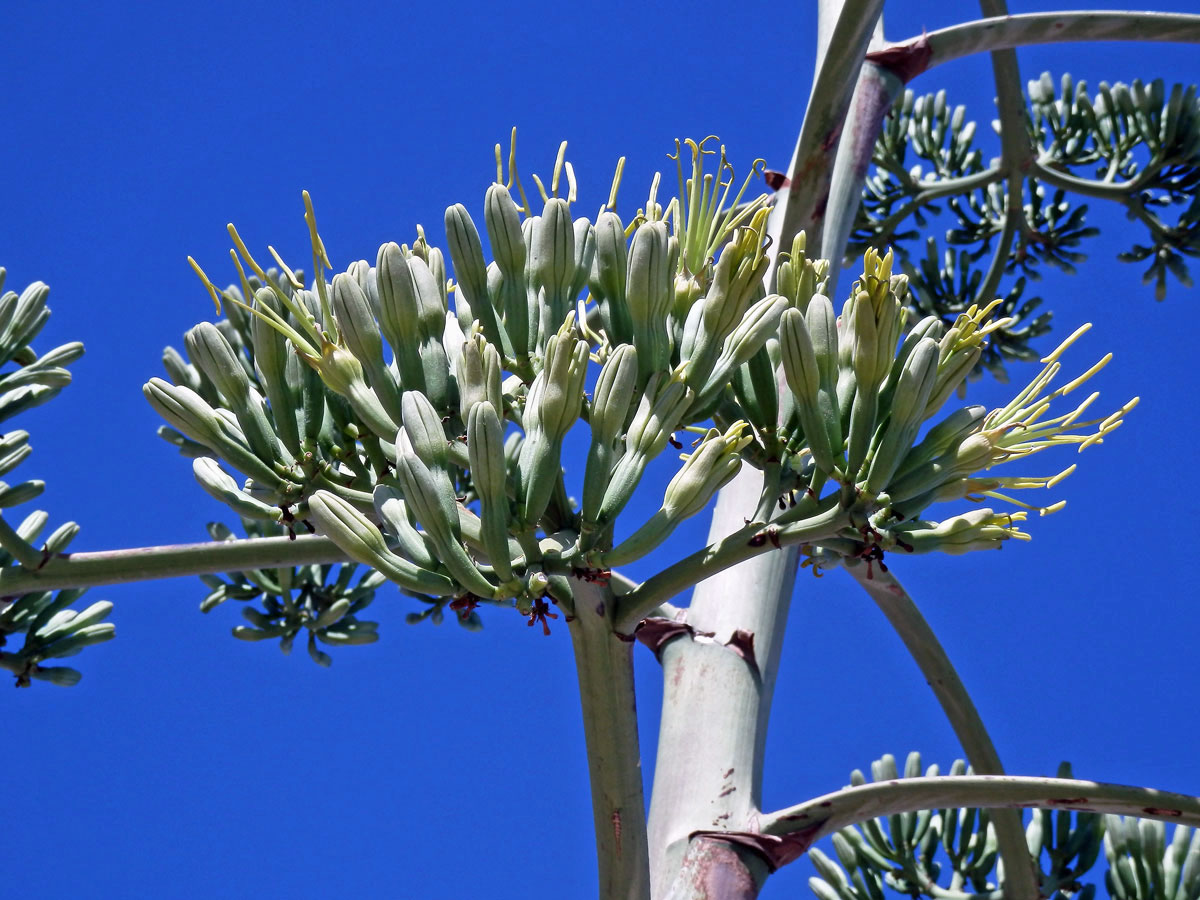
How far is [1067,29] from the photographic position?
3254 millimetres

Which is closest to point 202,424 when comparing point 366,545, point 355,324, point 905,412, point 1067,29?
point 355,324

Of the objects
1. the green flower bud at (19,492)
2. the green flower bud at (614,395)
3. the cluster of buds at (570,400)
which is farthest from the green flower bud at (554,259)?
the green flower bud at (19,492)

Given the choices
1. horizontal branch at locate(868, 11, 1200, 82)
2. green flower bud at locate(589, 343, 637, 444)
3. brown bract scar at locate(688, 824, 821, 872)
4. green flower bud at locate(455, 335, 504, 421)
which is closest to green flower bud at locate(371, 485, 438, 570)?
green flower bud at locate(455, 335, 504, 421)

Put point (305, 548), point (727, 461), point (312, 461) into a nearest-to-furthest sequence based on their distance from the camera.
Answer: point (727, 461) → point (312, 461) → point (305, 548)

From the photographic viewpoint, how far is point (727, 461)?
1.60 m

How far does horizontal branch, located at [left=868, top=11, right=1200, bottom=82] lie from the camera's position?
325cm

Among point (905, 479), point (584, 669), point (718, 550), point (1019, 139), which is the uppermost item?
point (1019, 139)

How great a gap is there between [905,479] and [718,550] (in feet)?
0.84

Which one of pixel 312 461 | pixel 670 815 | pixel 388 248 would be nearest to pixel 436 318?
pixel 388 248

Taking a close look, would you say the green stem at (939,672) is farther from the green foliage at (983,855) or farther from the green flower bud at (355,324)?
the green flower bud at (355,324)

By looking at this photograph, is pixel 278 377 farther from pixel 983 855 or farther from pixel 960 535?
pixel 983 855

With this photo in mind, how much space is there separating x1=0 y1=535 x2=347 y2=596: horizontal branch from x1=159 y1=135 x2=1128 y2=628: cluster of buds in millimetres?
457

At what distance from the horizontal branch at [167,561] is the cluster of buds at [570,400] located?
0.46 metres

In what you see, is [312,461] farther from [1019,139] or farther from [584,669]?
[1019,139]
